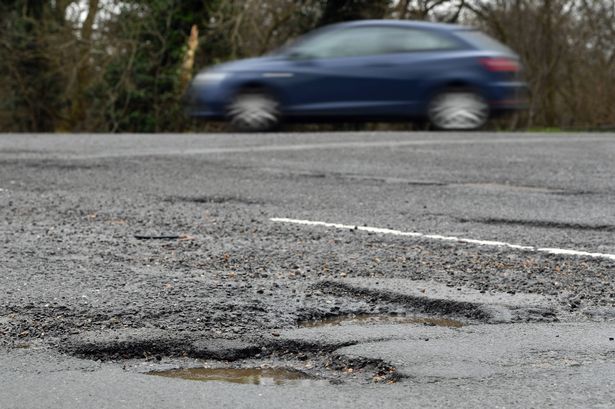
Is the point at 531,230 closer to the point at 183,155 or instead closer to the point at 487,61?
the point at 183,155

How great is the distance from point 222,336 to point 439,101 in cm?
1218

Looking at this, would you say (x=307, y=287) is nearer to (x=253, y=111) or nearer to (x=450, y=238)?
(x=450, y=238)

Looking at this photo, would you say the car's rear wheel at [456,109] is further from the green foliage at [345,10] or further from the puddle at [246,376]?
the green foliage at [345,10]

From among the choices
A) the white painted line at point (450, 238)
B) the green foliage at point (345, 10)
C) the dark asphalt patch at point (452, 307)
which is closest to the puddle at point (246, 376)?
the dark asphalt patch at point (452, 307)

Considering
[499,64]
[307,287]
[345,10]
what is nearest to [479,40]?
[499,64]

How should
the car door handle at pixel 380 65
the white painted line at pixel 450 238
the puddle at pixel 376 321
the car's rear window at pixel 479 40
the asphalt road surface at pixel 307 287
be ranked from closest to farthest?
the asphalt road surface at pixel 307 287
the puddle at pixel 376 321
the white painted line at pixel 450 238
the car's rear window at pixel 479 40
the car door handle at pixel 380 65

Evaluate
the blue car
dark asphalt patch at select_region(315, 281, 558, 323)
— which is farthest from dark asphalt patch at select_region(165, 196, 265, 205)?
the blue car

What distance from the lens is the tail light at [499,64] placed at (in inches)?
621

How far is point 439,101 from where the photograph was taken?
16.0 metres

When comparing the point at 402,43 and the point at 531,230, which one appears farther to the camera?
the point at 402,43

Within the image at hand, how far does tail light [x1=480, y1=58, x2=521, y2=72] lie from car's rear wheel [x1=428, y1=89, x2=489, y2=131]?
492mm

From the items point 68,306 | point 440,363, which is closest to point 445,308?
point 440,363

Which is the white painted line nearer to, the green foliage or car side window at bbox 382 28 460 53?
car side window at bbox 382 28 460 53

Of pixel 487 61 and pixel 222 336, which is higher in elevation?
pixel 487 61
